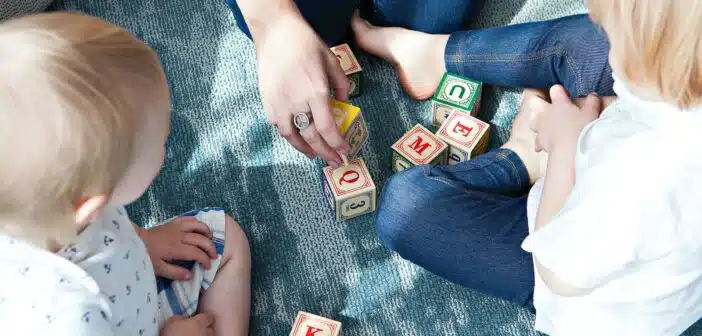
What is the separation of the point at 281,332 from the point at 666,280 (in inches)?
22.6

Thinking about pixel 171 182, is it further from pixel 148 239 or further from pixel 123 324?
pixel 123 324

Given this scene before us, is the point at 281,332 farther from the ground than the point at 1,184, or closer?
closer

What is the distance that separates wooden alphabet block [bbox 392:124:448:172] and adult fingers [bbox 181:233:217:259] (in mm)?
347

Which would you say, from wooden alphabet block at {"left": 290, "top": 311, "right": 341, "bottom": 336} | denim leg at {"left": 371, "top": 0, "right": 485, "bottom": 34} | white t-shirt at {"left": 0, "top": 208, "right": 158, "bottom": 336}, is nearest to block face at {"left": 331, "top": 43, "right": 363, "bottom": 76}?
denim leg at {"left": 371, "top": 0, "right": 485, "bottom": 34}

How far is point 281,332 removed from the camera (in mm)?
1095

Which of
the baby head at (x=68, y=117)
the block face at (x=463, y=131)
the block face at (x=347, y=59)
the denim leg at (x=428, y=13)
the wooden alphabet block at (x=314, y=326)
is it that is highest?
the baby head at (x=68, y=117)

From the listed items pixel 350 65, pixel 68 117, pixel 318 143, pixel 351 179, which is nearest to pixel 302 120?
pixel 318 143

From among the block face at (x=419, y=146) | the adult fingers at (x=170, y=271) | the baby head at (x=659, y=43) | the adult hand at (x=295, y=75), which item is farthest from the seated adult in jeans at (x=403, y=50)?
the baby head at (x=659, y=43)

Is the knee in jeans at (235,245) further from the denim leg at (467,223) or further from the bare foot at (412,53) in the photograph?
the bare foot at (412,53)

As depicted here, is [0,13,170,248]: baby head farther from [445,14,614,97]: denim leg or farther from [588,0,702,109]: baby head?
[445,14,614,97]: denim leg

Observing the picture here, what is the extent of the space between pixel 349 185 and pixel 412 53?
0.30 metres

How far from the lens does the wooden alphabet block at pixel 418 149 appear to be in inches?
45.9

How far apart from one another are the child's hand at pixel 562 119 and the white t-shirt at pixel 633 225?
13 centimetres

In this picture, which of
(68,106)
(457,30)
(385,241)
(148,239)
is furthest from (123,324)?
(457,30)
